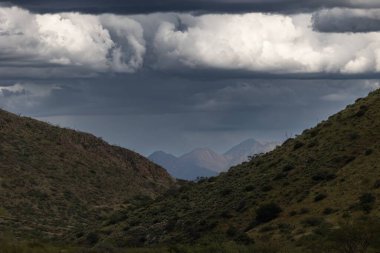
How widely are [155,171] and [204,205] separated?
82059 mm

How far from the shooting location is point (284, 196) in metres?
83.7

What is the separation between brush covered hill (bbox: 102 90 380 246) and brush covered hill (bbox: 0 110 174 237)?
15.9 metres

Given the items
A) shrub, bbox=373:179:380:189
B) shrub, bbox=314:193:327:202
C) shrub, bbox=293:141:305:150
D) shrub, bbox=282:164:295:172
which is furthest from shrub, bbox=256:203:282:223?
shrub, bbox=293:141:305:150

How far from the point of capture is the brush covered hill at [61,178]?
116075 mm

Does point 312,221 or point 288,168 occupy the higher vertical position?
point 288,168

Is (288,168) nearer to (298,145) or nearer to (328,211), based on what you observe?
(298,145)

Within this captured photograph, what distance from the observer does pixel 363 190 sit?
76.5m

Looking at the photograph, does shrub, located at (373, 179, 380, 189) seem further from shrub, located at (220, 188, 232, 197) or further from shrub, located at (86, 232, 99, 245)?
shrub, located at (86, 232, 99, 245)

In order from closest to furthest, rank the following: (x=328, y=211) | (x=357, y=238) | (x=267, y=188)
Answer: (x=357, y=238)
(x=328, y=211)
(x=267, y=188)

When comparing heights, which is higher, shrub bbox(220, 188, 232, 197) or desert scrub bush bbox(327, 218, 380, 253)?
shrub bbox(220, 188, 232, 197)

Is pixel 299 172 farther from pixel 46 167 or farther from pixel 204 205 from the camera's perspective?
pixel 46 167

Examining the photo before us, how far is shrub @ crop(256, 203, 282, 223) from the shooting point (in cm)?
7862

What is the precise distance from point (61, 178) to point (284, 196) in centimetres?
6381

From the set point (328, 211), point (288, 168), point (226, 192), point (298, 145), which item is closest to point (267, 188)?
point (288, 168)
